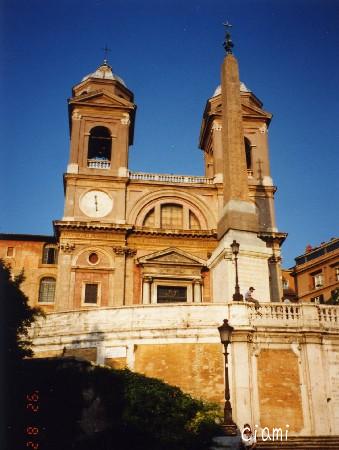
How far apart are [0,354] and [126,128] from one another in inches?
1057

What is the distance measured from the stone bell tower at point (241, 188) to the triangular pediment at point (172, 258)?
4.08 meters

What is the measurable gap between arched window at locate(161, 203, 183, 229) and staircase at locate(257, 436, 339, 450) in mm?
19562

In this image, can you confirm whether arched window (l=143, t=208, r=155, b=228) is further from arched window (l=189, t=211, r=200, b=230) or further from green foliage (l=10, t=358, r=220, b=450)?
green foliage (l=10, t=358, r=220, b=450)

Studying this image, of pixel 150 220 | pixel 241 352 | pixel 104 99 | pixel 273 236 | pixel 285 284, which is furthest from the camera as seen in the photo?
pixel 285 284

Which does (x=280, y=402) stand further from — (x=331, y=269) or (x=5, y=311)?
(x=331, y=269)

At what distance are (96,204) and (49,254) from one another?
17.3 feet

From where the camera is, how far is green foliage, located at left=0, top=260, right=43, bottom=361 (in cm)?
1330

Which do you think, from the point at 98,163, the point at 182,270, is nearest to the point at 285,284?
the point at 182,270

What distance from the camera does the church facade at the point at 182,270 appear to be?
1902cm

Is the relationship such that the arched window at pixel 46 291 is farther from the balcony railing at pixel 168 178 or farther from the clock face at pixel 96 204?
the balcony railing at pixel 168 178

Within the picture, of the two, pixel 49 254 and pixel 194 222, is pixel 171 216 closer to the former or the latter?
pixel 194 222

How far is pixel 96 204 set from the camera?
3491 cm

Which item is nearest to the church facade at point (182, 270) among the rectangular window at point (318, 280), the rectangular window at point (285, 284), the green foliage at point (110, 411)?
the green foliage at point (110, 411)

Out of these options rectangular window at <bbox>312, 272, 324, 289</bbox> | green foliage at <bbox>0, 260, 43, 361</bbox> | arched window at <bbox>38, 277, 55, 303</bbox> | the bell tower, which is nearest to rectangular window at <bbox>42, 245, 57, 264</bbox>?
arched window at <bbox>38, 277, 55, 303</bbox>
